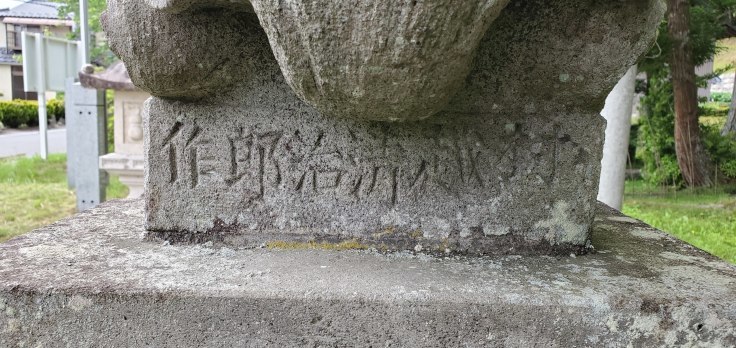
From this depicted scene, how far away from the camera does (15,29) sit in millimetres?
26531

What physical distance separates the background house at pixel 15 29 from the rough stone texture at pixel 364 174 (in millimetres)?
24435

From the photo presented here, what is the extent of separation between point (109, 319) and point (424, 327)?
0.50 metres

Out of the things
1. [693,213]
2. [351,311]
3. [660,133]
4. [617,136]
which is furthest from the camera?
[660,133]

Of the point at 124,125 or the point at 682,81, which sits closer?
the point at 124,125

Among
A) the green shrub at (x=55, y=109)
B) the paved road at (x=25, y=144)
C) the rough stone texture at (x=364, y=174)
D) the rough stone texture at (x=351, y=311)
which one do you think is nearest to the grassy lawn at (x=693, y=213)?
the rough stone texture at (x=364, y=174)

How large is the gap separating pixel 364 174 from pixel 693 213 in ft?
15.9

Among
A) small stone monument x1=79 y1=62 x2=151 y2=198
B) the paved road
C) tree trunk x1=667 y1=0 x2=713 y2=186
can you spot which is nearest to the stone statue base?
small stone monument x1=79 y1=62 x2=151 y2=198

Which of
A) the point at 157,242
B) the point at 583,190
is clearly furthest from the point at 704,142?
the point at 157,242

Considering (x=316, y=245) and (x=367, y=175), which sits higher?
(x=367, y=175)

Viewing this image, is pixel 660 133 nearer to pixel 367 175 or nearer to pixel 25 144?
pixel 367 175

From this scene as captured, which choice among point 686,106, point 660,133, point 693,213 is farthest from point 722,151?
point 693,213

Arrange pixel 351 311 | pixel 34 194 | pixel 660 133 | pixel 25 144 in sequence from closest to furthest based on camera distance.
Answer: pixel 351 311, pixel 34 194, pixel 660 133, pixel 25 144

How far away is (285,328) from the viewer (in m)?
0.95

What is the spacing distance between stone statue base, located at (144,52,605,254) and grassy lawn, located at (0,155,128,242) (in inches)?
126
